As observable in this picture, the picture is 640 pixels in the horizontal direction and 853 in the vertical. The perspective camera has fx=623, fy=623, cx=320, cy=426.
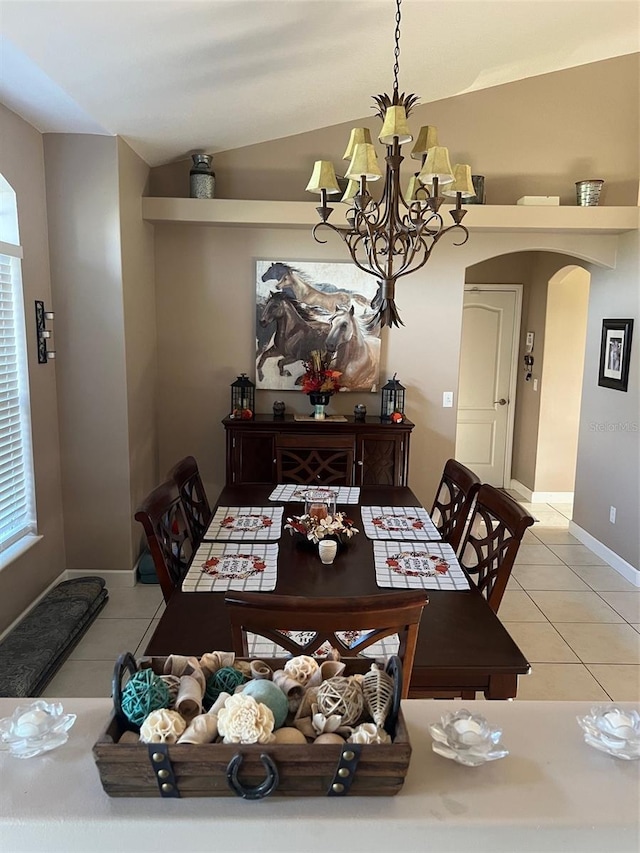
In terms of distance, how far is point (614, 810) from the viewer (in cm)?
86

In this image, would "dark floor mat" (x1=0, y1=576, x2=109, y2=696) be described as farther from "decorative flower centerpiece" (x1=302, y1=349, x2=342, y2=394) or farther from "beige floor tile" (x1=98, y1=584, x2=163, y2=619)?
"decorative flower centerpiece" (x1=302, y1=349, x2=342, y2=394)

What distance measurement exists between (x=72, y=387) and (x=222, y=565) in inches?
79.0

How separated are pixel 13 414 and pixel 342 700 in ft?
9.49

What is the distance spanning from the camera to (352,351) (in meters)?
4.58

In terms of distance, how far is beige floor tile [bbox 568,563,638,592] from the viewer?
4.07 meters

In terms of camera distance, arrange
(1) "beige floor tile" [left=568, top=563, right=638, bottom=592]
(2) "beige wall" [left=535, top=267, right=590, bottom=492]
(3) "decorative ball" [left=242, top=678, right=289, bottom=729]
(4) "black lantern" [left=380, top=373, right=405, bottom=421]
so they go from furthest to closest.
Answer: (2) "beige wall" [left=535, top=267, right=590, bottom=492]
(4) "black lantern" [left=380, top=373, right=405, bottom=421]
(1) "beige floor tile" [left=568, top=563, right=638, bottom=592]
(3) "decorative ball" [left=242, top=678, right=289, bottom=729]

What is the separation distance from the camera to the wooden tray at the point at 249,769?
84 centimetres

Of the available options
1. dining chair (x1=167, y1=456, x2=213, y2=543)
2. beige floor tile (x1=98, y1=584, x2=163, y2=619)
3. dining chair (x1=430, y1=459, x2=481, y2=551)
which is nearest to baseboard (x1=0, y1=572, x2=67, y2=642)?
beige floor tile (x1=98, y1=584, x2=163, y2=619)

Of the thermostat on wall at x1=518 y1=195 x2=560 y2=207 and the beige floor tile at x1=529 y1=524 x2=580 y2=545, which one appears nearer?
the thermostat on wall at x1=518 y1=195 x2=560 y2=207

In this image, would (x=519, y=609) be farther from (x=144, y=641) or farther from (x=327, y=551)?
(x=144, y=641)

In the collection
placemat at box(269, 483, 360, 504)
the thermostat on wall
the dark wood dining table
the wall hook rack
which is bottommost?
the dark wood dining table

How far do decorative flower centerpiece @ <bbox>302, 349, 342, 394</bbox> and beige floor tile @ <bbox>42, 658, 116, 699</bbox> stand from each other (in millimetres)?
2172

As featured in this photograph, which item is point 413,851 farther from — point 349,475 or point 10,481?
point 349,475

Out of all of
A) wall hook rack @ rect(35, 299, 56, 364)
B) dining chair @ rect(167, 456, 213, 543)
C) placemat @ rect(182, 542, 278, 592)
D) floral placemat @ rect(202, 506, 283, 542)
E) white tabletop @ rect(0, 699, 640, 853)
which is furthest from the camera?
wall hook rack @ rect(35, 299, 56, 364)
